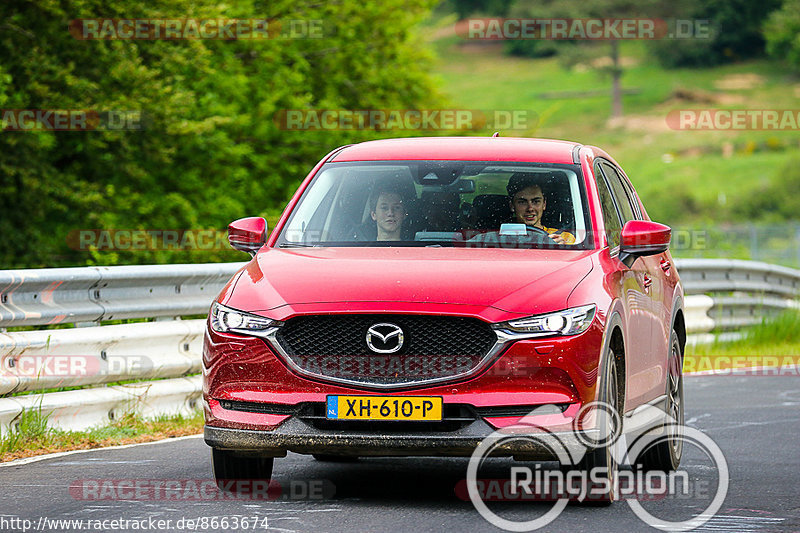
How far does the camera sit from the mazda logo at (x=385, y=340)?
682 centimetres

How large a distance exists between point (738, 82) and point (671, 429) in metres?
130

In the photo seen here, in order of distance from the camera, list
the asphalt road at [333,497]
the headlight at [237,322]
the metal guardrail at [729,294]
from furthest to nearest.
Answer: the metal guardrail at [729,294] < the headlight at [237,322] < the asphalt road at [333,497]

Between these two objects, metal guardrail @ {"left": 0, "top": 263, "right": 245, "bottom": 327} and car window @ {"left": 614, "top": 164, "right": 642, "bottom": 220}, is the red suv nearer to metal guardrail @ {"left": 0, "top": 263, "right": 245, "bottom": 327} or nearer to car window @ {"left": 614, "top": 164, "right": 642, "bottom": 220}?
car window @ {"left": 614, "top": 164, "right": 642, "bottom": 220}

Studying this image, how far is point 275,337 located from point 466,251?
3.98 ft

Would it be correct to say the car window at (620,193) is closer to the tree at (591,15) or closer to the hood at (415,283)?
the hood at (415,283)

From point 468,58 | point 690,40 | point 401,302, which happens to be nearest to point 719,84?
point 690,40

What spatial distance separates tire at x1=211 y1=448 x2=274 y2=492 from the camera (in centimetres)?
748

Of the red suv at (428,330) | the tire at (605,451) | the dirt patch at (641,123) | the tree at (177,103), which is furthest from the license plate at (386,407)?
the dirt patch at (641,123)

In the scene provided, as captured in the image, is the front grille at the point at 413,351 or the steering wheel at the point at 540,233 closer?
the front grille at the point at 413,351

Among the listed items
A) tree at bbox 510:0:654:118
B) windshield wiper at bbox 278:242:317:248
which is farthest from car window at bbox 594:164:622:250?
tree at bbox 510:0:654:118

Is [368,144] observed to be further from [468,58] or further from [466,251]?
[468,58]

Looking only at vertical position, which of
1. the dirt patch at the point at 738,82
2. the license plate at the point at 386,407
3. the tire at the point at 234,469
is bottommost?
the tire at the point at 234,469

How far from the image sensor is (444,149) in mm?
8508

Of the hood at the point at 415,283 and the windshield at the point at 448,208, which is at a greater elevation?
the windshield at the point at 448,208
